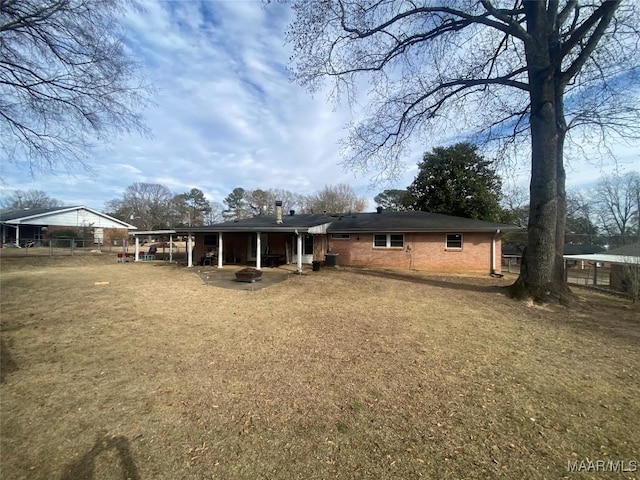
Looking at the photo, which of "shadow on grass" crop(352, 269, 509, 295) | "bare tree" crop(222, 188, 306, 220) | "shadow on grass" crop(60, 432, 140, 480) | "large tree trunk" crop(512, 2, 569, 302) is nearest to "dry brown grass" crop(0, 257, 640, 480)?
"shadow on grass" crop(60, 432, 140, 480)

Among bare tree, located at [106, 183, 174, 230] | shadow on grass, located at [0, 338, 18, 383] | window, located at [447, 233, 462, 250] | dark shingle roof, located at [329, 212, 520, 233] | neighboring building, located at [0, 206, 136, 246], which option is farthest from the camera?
bare tree, located at [106, 183, 174, 230]

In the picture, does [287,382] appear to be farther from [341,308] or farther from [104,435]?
[341,308]

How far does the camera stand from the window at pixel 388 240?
17188mm

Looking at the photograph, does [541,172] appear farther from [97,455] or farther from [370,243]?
[97,455]

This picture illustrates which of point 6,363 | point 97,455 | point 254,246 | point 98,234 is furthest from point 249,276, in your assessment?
point 98,234

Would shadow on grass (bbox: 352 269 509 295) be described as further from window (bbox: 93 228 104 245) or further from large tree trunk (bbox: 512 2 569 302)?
window (bbox: 93 228 104 245)

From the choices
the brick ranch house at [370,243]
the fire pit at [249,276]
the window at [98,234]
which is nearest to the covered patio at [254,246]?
the brick ranch house at [370,243]

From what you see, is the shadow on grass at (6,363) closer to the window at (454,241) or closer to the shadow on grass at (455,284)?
the shadow on grass at (455,284)

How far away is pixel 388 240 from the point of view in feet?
57.1

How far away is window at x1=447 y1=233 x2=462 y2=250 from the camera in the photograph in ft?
52.7

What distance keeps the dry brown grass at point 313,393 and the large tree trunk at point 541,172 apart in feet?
5.18

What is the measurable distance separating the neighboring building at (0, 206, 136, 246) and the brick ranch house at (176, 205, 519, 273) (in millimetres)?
20402

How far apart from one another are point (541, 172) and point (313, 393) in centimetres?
955

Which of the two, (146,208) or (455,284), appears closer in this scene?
(455,284)
